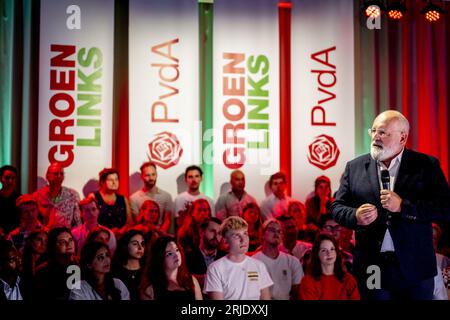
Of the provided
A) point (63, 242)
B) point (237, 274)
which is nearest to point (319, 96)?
point (237, 274)

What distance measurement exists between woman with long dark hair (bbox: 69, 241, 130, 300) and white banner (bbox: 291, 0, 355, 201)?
2656 mm

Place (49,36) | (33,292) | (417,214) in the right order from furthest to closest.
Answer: (49,36), (33,292), (417,214)

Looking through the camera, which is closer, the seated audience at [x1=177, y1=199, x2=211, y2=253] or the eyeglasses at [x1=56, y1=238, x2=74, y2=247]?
the eyeglasses at [x1=56, y1=238, x2=74, y2=247]

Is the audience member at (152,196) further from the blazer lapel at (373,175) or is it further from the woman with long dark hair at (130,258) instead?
the blazer lapel at (373,175)

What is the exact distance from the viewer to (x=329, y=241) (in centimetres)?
482

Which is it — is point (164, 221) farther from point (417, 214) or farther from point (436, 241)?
point (417, 214)

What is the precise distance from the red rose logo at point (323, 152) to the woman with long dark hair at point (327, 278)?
1.77 meters

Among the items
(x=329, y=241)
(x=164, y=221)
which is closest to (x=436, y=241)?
(x=329, y=241)

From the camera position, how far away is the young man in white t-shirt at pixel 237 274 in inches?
172

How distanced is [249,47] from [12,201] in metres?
2.89

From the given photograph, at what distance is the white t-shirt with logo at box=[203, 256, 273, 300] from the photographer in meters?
4.37

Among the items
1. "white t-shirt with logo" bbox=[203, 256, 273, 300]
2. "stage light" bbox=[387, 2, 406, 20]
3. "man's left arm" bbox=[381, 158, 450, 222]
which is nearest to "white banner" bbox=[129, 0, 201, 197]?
"white t-shirt with logo" bbox=[203, 256, 273, 300]

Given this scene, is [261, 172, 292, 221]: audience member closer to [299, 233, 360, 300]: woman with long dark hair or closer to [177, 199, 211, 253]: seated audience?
[177, 199, 211, 253]: seated audience

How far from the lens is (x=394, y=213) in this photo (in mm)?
2496
